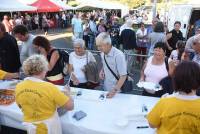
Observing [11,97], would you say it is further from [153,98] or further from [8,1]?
[8,1]

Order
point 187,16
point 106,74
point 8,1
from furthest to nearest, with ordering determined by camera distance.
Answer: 1. point 187,16
2. point 8,1
3. point 106,74

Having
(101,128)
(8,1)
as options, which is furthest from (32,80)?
(8,1)

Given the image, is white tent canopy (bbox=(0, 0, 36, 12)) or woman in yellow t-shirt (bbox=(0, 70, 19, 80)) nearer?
woman in yellow t-shirt (bbox=(0, 70, 19, 80))

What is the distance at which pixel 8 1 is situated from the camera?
9.14 m

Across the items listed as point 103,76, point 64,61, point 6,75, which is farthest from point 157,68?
point 6,75

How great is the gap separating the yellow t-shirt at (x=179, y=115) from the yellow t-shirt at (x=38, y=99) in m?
1.04

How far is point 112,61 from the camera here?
3789 mm

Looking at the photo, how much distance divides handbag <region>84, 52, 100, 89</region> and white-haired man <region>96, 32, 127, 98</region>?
37 centimetres

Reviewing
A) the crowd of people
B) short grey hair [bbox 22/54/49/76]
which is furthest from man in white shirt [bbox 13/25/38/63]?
short grey hair [bbox 22/54/49/76]

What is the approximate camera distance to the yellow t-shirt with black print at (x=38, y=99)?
2623 millimetres

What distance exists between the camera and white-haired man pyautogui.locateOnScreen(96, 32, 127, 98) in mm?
3643

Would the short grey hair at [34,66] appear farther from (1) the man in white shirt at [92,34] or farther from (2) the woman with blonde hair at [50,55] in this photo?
(1) the man in white shirt at [92,34]

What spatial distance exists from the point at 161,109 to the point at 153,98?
1.50 m

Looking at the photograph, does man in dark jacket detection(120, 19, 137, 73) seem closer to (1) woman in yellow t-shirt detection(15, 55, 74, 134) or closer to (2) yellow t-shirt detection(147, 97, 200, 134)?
(1) woman in yellow t-shirt detection(15, 55, 74, 134)
